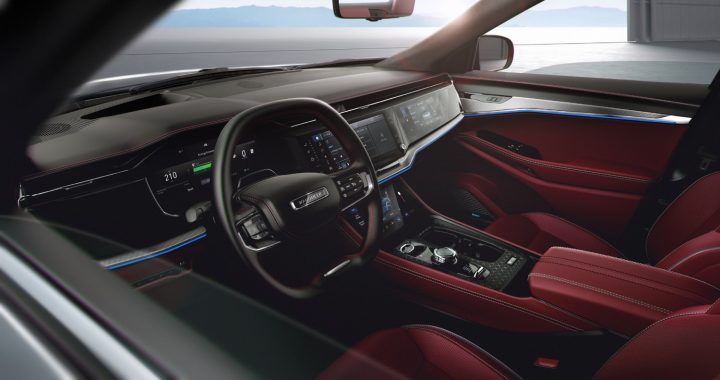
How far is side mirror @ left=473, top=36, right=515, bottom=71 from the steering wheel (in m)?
1.68

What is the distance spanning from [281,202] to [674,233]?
58.5 inches

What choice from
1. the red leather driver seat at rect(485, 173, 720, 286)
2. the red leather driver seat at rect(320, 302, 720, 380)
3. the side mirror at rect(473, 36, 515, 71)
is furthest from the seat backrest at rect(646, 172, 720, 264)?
the side mirror at rect(473, 36, 515, 71)

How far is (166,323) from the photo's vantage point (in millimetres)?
642

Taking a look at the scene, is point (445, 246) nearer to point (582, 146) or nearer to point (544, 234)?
point (544, 234)

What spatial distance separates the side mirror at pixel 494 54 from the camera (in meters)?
3.09

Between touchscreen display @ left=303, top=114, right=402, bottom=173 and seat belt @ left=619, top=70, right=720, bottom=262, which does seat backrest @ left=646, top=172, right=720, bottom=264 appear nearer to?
seat belt @ left=619, top=70, right=720, bottom=262

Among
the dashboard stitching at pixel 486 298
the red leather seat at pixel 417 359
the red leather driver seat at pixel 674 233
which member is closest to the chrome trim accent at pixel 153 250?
the red leather seat at pixel 417 359

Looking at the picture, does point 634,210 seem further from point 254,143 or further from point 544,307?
point 254,143

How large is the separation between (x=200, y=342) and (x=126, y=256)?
0.93 meters

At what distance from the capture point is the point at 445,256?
215cm

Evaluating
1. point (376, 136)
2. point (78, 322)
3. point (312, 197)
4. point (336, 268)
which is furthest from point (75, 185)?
point (376, 136)

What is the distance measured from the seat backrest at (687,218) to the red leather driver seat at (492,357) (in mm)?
888

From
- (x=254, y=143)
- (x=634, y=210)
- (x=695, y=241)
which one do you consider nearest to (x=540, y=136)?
(x=634, y=210)

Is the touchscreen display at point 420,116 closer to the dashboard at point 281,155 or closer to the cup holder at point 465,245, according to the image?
the dashboard at point 281,155
